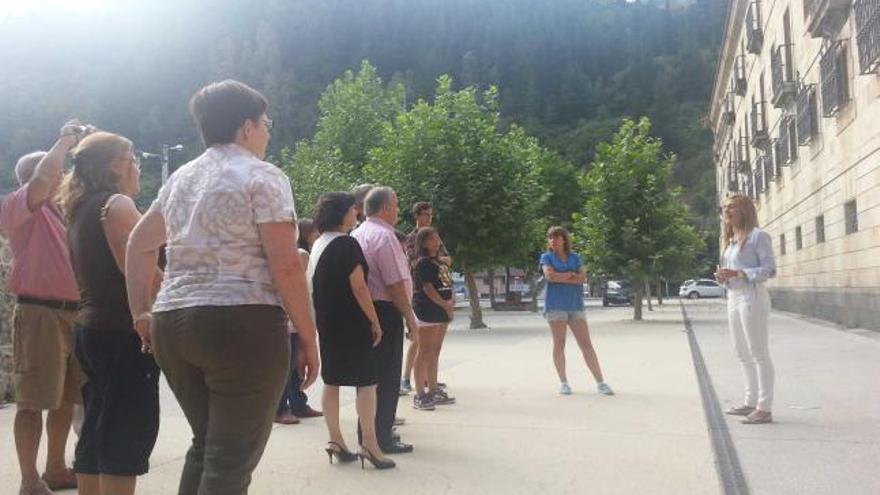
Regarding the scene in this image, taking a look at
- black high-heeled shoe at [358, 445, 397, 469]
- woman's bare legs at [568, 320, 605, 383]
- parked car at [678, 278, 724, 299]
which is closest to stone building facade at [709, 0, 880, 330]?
woman's bare legs at [568, 320, 605, 383]

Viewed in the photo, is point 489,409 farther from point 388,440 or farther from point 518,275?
point 518,275

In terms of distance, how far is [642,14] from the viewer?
128m

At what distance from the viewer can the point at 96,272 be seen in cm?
352

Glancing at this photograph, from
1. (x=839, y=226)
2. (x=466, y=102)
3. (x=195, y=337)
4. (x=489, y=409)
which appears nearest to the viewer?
(x=195, y=337)

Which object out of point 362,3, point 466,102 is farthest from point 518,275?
point 362,3

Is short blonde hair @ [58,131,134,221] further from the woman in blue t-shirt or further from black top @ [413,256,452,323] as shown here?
the woman in blue t-shirt

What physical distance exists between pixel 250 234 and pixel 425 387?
500cm

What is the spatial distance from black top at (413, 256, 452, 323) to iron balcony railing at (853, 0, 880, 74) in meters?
10.1

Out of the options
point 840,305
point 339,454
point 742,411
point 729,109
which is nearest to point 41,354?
point 339,454

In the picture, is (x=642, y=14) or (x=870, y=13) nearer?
(x=870, y=13)

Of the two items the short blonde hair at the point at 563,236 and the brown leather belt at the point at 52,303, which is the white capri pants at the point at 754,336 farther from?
the brown leather belt at the point at 52,303

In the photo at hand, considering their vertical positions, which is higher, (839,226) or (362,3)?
(362,3)

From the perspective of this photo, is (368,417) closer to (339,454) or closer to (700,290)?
(339,454)

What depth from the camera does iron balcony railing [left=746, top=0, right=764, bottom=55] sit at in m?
30.1
